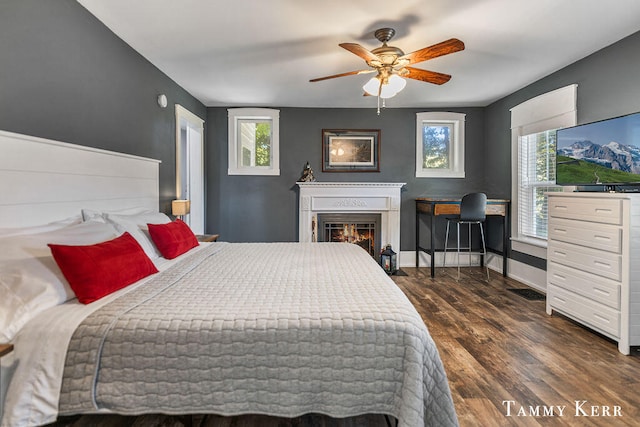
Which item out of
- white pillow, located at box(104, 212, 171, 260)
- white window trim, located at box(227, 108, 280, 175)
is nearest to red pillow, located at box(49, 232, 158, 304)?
white pillow, located at box(104, 212, 171, 260)

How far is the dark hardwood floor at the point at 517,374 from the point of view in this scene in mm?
1665

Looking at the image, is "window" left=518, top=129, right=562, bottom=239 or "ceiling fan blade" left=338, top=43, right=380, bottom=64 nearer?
"ceiling fan blade" left=338, top=43, right=380, bottom=64

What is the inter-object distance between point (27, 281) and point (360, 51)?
92.2 inches

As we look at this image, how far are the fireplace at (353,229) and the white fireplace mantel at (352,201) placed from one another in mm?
126

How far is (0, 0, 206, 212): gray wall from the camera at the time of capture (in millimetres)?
1830

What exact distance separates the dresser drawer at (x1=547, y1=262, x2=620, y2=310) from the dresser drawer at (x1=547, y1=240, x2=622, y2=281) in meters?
0.04

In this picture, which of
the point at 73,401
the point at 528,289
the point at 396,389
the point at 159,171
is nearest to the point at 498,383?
the point at 396,389

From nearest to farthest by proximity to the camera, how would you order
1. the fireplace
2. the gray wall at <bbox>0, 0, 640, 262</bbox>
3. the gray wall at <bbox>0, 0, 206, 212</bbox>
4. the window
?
the gray wall at <bbox>0, 0, 206, 212</bbox>
the gray wall at <bbox>0, 0, 640, 262</bbox>
the window
the fireplace

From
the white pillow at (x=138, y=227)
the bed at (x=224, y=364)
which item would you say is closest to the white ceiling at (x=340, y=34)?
the white pillow at (x=138, y=227)

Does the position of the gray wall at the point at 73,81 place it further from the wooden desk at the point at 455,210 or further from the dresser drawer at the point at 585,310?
the dresser drawer at the point at 585,310

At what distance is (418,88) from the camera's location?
13.6ft

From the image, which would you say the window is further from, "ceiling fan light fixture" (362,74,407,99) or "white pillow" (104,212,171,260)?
"white pillow" (104,212,171,260)

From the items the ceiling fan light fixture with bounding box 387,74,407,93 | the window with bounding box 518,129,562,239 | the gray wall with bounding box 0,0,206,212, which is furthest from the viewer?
the window with bounding box 518,129,562,239

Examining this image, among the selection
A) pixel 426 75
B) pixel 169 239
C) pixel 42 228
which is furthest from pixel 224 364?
pixel 426 75
